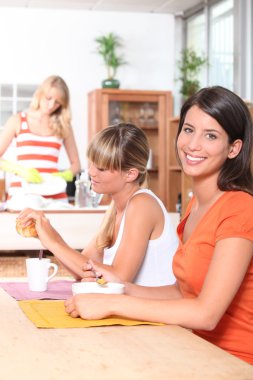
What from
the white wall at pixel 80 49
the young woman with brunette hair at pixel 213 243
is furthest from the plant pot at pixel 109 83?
the young woman with brunette hair at pixel 213 243

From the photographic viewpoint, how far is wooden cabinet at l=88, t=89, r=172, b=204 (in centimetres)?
831

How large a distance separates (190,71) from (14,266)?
16.6 feet

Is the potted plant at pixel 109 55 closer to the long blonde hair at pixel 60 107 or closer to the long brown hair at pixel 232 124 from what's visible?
the long blonde hair at pixel 60 107

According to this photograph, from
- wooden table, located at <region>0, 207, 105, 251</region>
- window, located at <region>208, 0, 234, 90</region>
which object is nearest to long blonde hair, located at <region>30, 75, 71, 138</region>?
wooden table, located at <region>0, 207, 105, 251</region>

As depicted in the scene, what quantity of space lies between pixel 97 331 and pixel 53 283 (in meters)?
0.73

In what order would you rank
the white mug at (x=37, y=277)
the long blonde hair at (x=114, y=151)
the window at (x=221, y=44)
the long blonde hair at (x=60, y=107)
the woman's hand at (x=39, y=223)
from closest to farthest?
1. the white mug at (x=37, y=277)
2. the woman's hand at (x=39, y=223)
3. the long blonde hair at (x=114, y=151)
4. the long blonde hair at (x=60, y=107)
5. the window at (x=221, y=44)

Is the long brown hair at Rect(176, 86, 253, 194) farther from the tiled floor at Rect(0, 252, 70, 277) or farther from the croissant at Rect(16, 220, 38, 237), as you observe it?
the tiled floor at Rect(0, 252, 70, 277)

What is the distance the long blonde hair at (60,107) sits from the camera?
4.30 metres

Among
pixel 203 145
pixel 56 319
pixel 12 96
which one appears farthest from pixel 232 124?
pixel 12 96

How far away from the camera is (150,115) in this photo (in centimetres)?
841

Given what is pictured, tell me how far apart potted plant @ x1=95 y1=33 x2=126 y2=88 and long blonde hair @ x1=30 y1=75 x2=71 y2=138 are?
3836mm

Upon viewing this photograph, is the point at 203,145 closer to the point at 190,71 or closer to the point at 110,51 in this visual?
the point at 190,71

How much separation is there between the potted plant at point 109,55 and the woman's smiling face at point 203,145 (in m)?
6.56

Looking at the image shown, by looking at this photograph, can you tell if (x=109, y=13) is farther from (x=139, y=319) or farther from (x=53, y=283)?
(x=139, y=319)
